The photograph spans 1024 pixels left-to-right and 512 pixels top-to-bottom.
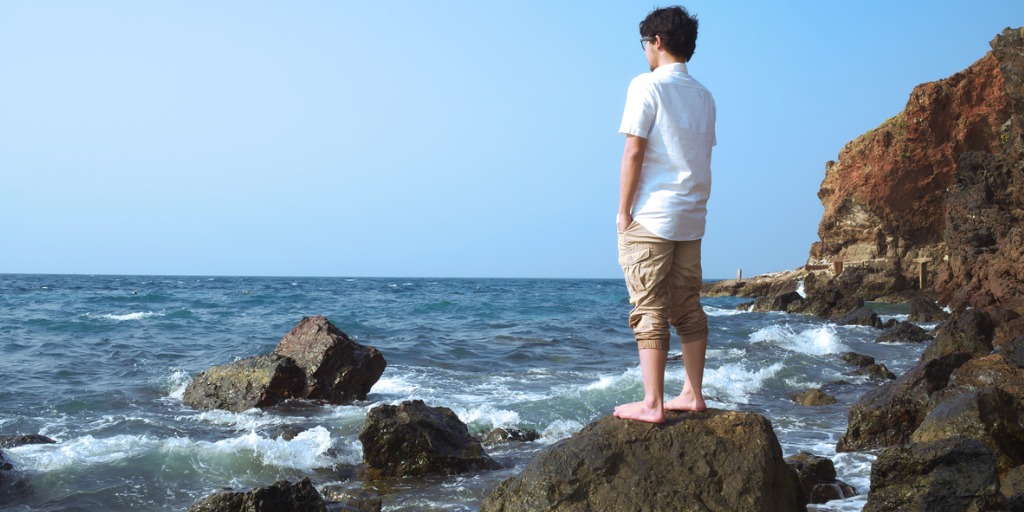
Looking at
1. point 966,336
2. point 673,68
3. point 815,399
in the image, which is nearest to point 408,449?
point 673,68

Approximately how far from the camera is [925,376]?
26.6 feet

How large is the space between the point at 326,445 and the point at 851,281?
33924 mm

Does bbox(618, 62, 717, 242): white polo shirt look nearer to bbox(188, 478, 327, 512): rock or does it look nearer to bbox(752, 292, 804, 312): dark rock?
bbox(188, 478, 327, 512): rock

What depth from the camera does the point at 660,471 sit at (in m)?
4.02

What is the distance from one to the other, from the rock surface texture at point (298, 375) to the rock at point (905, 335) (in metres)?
14.1

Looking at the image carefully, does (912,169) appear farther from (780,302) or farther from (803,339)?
(803,339)

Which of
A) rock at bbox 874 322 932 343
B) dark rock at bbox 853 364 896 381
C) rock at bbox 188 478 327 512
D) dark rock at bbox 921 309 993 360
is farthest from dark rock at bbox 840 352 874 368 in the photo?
rock at bbox 188 478 327 512

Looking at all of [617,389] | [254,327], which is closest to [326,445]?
[617,389]

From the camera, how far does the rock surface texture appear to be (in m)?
10.0

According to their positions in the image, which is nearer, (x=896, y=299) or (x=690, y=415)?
(x=690, y=415)

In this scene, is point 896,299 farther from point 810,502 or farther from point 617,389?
point 810,502

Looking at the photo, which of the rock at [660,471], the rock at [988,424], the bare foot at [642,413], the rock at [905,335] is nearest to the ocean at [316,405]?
the rock at [905,335]

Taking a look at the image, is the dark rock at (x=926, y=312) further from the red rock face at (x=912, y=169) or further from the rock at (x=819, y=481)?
the rock at (x=819, y=481)

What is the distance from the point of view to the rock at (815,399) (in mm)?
10656
